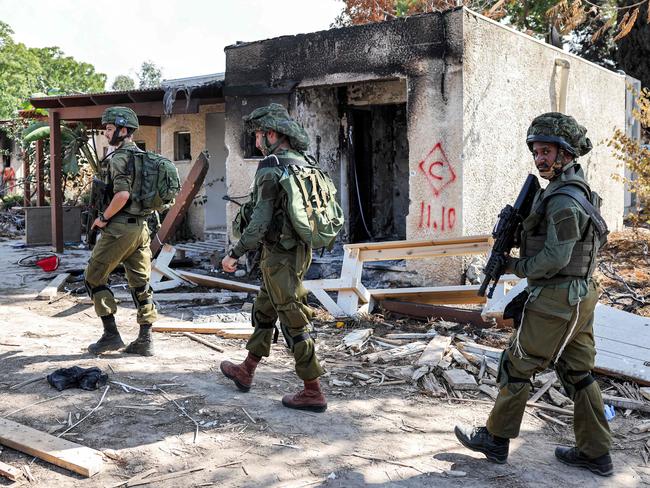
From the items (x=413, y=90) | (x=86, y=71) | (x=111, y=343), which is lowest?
(x=111, y=343)

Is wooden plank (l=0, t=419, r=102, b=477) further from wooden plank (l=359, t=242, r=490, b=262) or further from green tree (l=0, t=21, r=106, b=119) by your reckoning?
green tree (l=0, t=21, r=106, b=119)

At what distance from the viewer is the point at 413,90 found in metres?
8.52

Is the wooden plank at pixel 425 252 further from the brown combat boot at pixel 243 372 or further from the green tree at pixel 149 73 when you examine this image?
the green tree at pixel 149 73

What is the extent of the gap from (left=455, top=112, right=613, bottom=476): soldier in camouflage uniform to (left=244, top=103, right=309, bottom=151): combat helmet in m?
1.53

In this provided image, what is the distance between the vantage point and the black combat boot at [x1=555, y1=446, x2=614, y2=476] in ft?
11.5

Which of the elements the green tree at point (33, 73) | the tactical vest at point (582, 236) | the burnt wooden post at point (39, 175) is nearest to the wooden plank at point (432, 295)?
the tactical vest at point (582, 236)

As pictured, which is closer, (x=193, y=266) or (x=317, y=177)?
(x=317, y=177)

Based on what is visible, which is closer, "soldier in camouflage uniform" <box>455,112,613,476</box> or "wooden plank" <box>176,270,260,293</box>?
"soldier in camouflage uniform" <box>455,112,613,476</box>

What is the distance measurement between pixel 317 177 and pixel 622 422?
2.59 m

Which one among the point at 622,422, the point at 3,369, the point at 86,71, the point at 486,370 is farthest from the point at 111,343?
the point at 86,71

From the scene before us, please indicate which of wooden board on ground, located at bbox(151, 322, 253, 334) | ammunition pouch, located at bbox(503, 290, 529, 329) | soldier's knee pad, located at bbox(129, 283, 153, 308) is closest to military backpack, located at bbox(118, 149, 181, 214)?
soldier's knee pad, located at bbox(129, 283, 153, 308)

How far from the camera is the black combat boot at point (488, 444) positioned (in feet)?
11.6

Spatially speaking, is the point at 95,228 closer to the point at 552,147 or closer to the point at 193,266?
the point at 552,147

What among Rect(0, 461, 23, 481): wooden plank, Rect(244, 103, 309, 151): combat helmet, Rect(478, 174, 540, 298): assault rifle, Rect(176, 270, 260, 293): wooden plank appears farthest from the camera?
Rect(176, 270, 260, 293): wooden plank
